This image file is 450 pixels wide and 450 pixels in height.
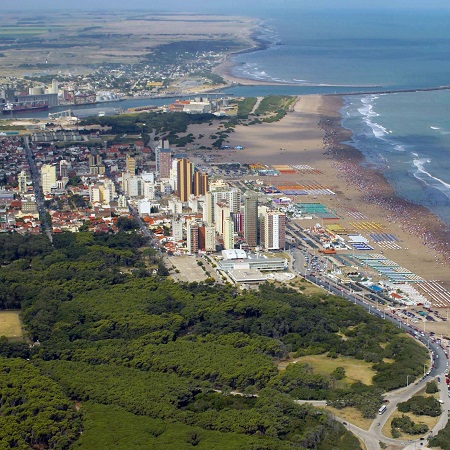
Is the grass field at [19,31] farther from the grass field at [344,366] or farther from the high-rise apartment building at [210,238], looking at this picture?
the grass field at [344,366]

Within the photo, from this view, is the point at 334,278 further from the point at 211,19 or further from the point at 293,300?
the point at 211,19

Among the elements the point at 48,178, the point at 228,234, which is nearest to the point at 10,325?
the point at 228,234

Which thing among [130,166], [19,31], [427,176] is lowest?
[19,31]

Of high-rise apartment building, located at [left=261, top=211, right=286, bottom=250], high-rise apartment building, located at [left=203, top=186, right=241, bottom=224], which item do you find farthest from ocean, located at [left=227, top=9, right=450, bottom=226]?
high-rise apartment building, located at [left=203, top=186, right=241, bottom=224]

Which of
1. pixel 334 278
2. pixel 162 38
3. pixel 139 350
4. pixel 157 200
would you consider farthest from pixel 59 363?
pixel 162 38

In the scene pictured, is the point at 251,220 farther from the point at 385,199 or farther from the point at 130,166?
the point at 130,166

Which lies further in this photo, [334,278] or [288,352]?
[334,278]
